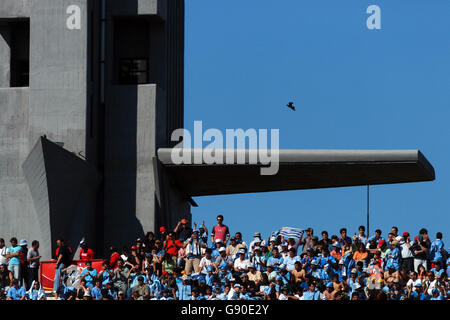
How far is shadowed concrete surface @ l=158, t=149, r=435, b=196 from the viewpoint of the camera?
37.2 m

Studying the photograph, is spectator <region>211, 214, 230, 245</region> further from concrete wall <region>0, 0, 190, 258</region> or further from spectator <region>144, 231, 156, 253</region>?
concrete wall <region>0, 0, 190, 258</region>

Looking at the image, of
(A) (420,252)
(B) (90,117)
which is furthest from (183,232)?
(A) (420,252)

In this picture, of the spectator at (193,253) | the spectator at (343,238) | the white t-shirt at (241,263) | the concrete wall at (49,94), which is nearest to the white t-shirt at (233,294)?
the white t-shirt at (241,263)

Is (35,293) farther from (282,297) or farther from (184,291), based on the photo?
(282,297)

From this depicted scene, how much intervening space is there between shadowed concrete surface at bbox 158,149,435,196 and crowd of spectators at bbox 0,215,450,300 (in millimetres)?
5500

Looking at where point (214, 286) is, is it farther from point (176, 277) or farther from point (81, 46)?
point (81, 46)

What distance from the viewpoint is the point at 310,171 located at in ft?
127

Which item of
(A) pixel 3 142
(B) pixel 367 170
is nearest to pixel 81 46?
(A) pixel 3 142

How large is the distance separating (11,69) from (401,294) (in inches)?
709

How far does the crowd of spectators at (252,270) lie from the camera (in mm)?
27766

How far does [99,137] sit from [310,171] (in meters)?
7.37

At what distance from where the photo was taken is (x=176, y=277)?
97.2ft

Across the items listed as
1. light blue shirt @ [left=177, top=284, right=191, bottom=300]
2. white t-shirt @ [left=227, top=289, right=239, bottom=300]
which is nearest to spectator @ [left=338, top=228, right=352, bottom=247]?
white t-shirt @ [left=227, top=289, right=239, bottom=300]

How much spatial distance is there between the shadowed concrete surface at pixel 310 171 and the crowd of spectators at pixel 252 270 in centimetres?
550
